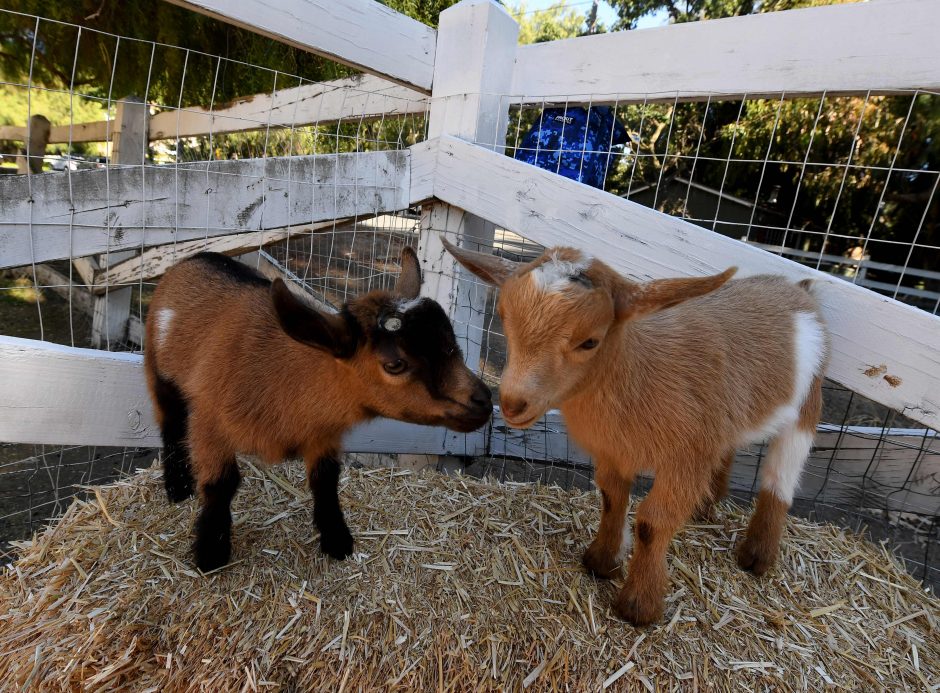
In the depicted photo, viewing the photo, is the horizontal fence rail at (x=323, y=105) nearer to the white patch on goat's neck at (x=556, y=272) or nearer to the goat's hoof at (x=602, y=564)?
the white patch on goat's neck at (x=556, y=272)

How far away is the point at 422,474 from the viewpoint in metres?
2.93

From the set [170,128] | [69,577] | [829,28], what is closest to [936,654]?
[829,28]

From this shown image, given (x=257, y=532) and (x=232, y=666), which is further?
(x=257, y=532)

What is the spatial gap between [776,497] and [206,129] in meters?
5.28

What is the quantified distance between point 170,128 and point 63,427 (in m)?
4.39

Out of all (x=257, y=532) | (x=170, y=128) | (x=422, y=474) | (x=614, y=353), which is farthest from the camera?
(x=170, y=128)

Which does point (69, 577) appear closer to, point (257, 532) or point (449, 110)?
point (257, 532)

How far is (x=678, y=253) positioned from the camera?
7.02ft

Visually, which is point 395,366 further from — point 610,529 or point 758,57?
point 758,57

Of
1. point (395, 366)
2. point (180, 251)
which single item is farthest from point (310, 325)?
point (180, 251)

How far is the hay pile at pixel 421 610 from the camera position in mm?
1801

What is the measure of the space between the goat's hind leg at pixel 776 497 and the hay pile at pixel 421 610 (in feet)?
0.33

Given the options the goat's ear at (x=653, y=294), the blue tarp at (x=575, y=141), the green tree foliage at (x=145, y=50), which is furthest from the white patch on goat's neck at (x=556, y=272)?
the green tree foliage at (x=145, y=50)

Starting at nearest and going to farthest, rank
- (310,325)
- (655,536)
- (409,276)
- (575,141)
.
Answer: (310,325), (655,536), (409,276), (575,141)
